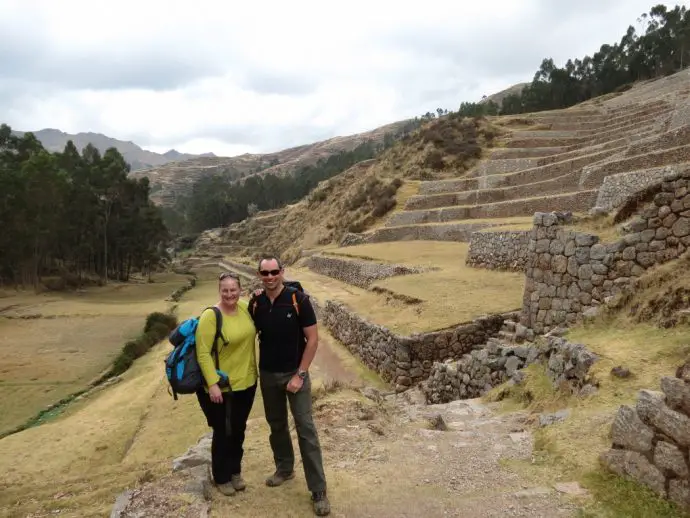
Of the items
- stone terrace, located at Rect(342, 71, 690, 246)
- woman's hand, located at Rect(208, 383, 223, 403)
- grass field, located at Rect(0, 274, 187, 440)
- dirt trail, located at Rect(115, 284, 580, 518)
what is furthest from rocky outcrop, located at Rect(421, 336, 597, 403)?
grass field, located at Rect(0, 274, 187, 440)

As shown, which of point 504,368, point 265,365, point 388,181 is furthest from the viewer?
point 388,181

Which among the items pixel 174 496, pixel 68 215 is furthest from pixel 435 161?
pixel 174 496

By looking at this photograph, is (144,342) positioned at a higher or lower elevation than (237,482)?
lower

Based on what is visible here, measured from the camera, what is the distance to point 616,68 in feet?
235

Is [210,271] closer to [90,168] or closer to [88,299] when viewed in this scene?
[90,168]

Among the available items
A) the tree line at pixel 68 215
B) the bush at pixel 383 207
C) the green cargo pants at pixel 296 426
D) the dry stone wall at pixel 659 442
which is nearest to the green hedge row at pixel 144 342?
the green cargo pants at pixel 296 426

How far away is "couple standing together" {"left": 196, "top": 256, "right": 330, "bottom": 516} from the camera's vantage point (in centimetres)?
392

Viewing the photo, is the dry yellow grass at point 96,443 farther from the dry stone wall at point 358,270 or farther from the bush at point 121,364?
the dry stone wall at point 358,270

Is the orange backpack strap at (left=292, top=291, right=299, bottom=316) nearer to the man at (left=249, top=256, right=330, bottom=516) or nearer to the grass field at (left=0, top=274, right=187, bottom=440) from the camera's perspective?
the man at (left=249, top=256, right=330, bottom=516)

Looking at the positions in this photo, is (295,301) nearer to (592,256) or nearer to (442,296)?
(592,256)

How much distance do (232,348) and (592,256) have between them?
271 inches

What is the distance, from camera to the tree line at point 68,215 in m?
33.9

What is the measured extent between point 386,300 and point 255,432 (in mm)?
9556

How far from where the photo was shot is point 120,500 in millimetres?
3859
